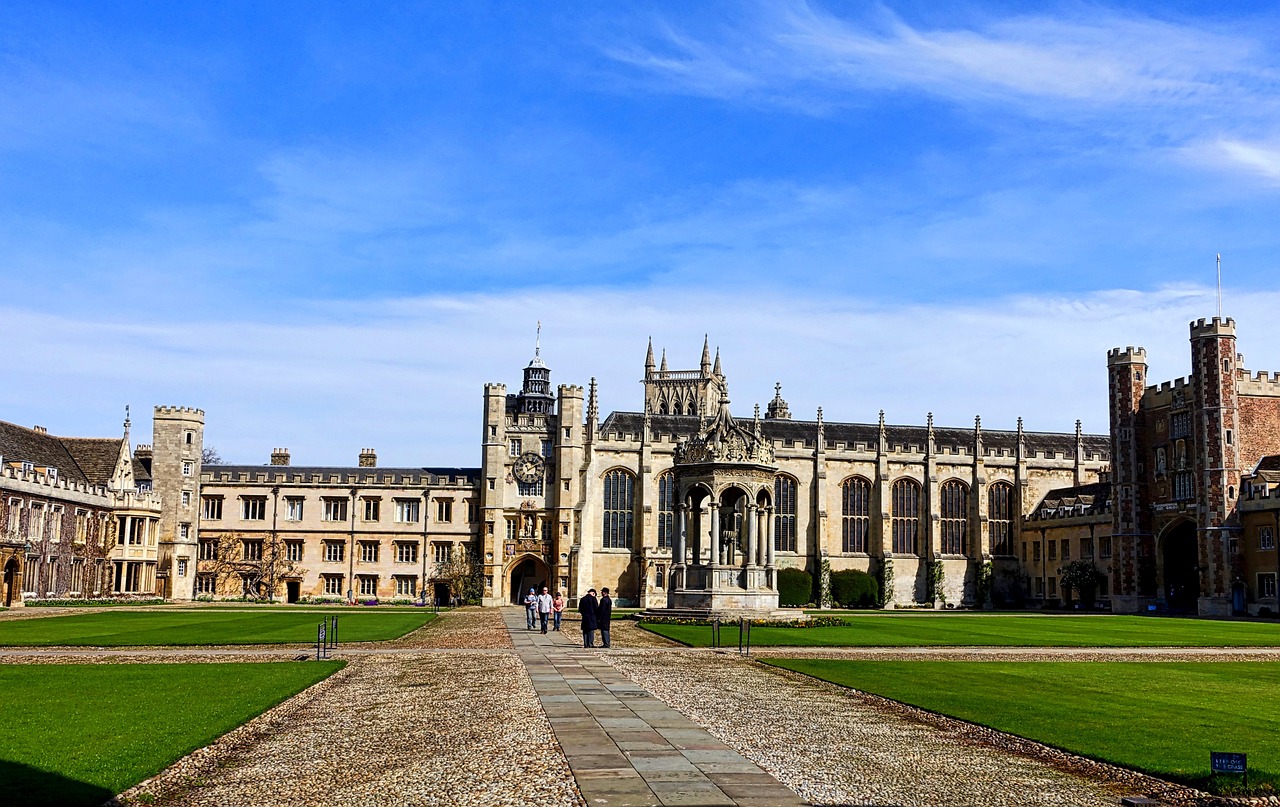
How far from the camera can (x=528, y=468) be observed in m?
73.8

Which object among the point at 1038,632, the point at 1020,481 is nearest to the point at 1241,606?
the point at 1020,481

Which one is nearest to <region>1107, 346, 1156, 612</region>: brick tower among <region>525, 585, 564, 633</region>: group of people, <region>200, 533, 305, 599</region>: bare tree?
<region>525, 585, 564, 633</region>: group of people

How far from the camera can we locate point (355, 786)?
1127cm

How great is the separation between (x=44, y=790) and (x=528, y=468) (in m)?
63.3

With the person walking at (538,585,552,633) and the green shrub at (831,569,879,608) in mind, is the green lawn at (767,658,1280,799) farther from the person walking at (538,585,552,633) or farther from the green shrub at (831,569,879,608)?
the green shrub at (831,569,879,608)

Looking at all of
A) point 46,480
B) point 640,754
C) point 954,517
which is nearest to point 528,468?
point 46,480

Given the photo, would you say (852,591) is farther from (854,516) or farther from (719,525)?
(719,525)

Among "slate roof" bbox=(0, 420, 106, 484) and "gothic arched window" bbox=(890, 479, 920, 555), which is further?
"gothic arched window" bbox=(890, 479, 920, 555)

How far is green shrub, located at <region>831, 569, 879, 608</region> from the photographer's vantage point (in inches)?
2901

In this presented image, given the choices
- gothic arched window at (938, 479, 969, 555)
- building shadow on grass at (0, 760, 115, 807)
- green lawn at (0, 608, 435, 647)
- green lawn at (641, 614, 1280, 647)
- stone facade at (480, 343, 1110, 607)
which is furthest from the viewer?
gothic arched window at (938, 479, 969, 555)

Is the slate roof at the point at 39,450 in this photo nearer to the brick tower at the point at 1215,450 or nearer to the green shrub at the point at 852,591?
the green shrub at the point at 852,591

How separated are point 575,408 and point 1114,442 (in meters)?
31.6

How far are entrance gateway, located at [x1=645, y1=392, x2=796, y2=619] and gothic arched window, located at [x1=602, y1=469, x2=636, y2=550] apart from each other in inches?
1091

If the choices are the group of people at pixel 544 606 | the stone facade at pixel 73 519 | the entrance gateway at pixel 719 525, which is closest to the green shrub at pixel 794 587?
the entrance gateway at pixel 719 525
